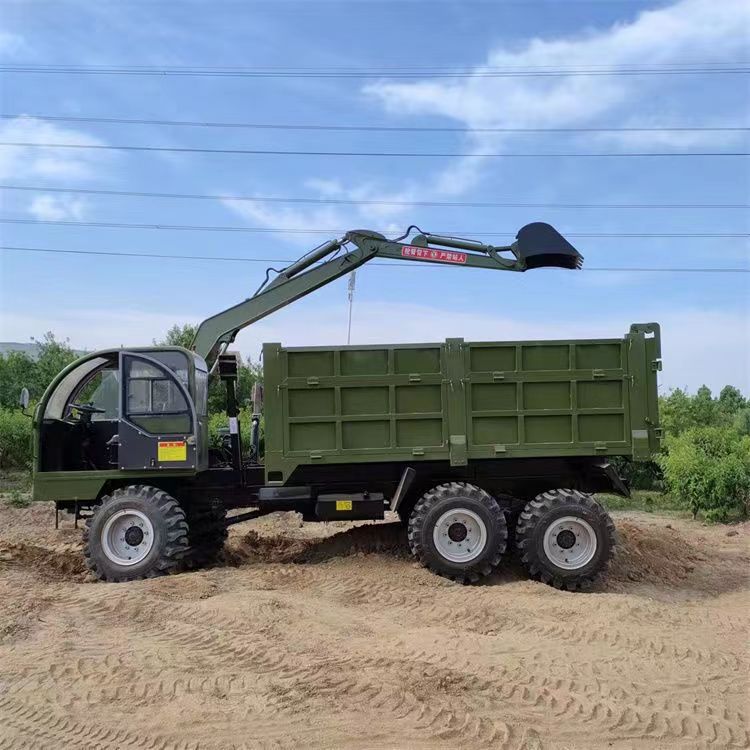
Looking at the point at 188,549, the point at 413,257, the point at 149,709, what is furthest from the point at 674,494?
the point at 149,709

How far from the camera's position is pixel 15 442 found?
54.5 feet

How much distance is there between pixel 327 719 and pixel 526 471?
4460 millimetres

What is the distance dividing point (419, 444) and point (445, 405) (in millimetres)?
515

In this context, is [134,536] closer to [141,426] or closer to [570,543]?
[141,426]

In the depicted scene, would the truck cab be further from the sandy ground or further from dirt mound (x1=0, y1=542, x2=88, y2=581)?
the sandy ground

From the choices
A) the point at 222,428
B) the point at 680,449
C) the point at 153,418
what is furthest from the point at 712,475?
the point at 153,418

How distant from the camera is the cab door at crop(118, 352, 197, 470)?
783 centimetres

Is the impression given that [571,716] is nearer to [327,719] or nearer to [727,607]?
[327,719]

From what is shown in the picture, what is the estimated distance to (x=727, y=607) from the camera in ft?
Result: 23.1

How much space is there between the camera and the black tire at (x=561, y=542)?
756 cm

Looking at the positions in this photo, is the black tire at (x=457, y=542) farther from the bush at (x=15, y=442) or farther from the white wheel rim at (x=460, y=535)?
the bush at (x=15, y=442)

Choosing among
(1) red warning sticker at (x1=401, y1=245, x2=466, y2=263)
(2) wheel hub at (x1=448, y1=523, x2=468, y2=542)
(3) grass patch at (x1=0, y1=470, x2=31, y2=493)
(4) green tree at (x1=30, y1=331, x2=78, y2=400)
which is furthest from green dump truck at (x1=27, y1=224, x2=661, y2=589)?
(4) green tree at (x1=30, y1=331, x2=78, y2=400)

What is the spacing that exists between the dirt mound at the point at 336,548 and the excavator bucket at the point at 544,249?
3786 millimetres

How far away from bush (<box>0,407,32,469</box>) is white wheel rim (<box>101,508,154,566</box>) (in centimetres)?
1024
